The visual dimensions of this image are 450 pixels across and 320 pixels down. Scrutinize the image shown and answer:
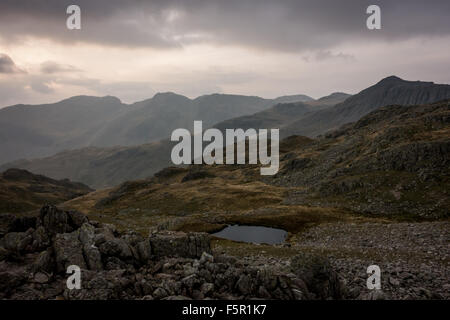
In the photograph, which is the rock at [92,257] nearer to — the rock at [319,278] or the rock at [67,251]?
the rock at [67,251]

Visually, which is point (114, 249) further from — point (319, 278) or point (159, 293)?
point (319, 278)

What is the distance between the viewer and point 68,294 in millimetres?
20812

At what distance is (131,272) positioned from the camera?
24.8 m

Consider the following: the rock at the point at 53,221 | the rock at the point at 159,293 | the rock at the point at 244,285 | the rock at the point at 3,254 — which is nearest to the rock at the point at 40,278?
the rock at the point at 3,254

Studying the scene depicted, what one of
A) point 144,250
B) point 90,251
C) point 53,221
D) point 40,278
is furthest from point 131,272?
point 53,221

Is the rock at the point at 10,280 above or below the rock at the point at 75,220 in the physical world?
below

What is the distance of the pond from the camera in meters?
58.9

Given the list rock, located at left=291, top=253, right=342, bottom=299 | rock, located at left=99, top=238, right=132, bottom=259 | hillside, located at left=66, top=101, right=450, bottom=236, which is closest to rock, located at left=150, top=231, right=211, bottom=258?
rock, located at left=99, top=238, right=132, bottom=259

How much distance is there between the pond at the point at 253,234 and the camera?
58938 millimetres

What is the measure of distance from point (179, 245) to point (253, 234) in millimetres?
35320

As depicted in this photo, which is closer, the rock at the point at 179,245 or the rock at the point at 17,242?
the rock at the point at 17,242

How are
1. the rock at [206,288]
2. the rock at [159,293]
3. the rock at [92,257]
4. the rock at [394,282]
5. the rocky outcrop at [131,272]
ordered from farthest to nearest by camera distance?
the rock at [394,282] → the rock at [92,257] → the rock at [206,288] → the rocky outcrop at [131,272] → the rock at [159,293]
